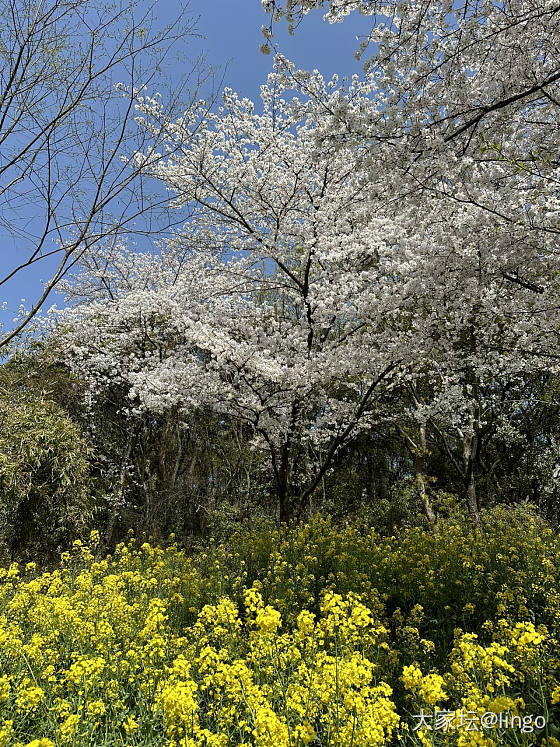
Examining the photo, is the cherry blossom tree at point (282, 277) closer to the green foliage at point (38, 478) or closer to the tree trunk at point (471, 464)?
the green foliage at point (38, 478)

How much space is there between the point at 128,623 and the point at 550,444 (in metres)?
11.7

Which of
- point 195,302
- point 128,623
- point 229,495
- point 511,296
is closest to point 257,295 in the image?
point 195,302

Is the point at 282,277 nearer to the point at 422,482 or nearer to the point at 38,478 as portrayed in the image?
the point at 422,482

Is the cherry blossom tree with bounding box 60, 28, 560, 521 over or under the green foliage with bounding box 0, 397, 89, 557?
over

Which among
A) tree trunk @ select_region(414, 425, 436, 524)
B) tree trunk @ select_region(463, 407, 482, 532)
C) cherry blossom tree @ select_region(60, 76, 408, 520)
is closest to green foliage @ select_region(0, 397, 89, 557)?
cherry blossom tree @ select_region(60, 76, 408, 520)

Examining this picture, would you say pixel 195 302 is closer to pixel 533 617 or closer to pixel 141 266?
pixel 141 266

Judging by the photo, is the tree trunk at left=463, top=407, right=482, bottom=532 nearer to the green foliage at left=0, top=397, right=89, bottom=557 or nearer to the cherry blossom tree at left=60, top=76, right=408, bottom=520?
the cherry blossom tree at left=60, top=76, right=408, bottom=520

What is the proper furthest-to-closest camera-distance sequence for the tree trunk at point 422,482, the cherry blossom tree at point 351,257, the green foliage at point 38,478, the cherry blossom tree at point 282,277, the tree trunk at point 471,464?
the tree trunk at point 422,482 < the tree trunk at point 471,464 < the green foliage at point 38,478 < the cherry blossom tree at point 282,277 < the cherry blossom tree at point 351,257

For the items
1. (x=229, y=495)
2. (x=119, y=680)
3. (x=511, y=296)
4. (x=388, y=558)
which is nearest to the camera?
(x=119, y=680)

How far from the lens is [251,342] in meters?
7.87

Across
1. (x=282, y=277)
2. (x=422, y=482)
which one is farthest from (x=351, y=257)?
(x=422, y=482)

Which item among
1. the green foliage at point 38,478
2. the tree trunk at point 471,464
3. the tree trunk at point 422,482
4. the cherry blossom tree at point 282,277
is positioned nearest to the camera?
the cherry blossom tree at point 282,277

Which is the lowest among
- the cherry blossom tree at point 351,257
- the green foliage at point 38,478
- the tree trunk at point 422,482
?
the green foliage at point 38,478

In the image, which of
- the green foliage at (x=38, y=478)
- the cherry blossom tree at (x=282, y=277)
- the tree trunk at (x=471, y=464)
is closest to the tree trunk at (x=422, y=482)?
the tree trunk at (x=471, y=464)
